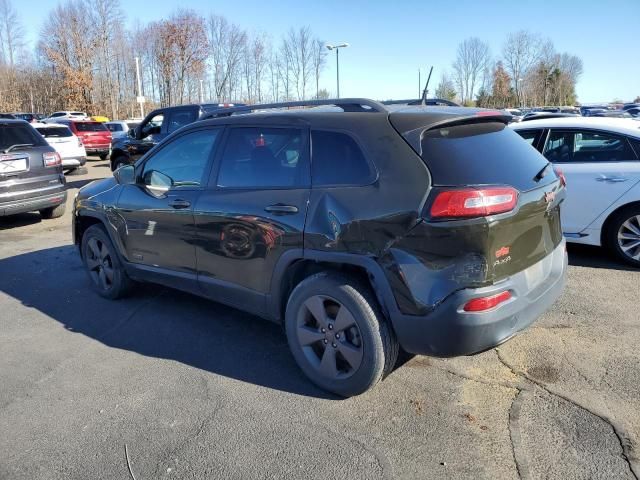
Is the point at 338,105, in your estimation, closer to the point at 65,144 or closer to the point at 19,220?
the point at 19,220

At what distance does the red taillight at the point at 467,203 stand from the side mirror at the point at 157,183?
244cm

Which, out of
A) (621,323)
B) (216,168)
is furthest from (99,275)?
(621,323)

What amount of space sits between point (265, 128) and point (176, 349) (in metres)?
1.80

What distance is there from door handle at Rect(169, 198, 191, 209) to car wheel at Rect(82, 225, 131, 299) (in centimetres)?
113

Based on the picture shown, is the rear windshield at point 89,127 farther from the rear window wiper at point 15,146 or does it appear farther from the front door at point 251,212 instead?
the front door at point 251,212

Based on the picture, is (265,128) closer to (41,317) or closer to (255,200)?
(255,200)

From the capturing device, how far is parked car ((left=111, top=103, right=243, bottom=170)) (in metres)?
10.8

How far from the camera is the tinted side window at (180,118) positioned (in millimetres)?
10781

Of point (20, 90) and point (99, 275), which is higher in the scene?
point (20, 90)

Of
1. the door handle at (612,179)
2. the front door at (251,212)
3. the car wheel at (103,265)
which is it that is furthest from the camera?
the door handle at (612,179)

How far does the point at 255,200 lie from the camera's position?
353 cm

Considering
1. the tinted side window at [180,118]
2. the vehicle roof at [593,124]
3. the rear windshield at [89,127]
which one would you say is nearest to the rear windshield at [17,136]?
the tinted side window at [180,118]

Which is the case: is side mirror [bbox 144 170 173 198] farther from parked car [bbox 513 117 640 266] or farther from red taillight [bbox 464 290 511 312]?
parked car [bbox 513 117 640 266]

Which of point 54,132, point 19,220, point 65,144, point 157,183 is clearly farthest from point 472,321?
point 54,132
